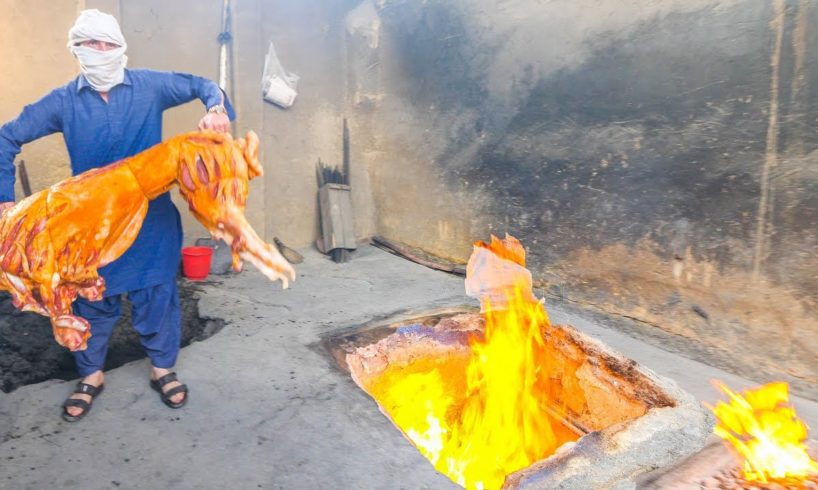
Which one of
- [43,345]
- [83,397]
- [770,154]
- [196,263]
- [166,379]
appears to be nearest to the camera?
[83,397]

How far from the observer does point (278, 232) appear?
600 centimetres

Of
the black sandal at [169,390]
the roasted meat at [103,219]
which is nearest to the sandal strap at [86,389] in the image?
the black sandal at [169,390]

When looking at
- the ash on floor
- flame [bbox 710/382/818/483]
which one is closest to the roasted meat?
the ash on floor

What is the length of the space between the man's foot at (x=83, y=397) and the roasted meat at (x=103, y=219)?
0.45 meters

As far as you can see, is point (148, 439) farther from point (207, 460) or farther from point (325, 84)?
point (325, 84)

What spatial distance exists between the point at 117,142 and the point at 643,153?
3353 millimetres

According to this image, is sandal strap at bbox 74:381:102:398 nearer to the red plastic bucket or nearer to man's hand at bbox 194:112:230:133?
man's hand at bbox 194:112:230:133

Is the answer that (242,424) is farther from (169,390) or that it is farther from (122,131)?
(122,131)

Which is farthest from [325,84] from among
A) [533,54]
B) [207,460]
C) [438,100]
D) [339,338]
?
[207,460]

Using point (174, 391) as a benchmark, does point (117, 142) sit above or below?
above

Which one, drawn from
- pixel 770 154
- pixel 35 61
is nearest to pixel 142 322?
pixel 35 61

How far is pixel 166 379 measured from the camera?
9.25 feet

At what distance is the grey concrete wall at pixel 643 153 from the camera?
10.4 ft

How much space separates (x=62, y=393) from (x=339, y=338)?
1.58m
